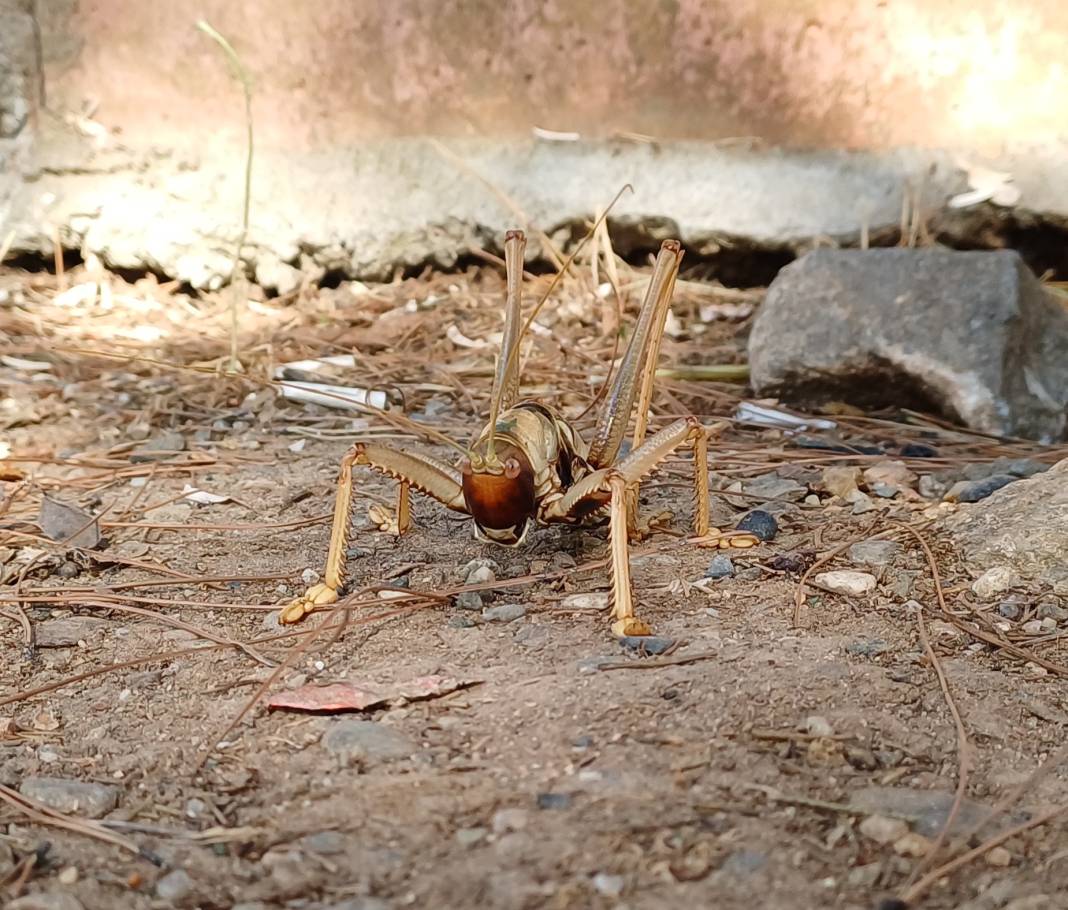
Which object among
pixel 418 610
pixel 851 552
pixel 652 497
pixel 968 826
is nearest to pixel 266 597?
pixel 418 610

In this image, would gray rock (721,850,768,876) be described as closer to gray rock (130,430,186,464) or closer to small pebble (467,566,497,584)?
small pebble (467,566,497,584)

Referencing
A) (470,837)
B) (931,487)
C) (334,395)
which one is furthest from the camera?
(334,395)

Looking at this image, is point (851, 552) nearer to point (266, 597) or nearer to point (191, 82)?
point (266, 597)

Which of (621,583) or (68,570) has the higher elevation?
(621,583)

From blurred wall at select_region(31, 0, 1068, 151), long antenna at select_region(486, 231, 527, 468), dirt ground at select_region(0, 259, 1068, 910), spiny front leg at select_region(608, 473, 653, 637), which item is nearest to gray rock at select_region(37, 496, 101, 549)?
dirt ground at select_region(0, 259, 1068, 910)

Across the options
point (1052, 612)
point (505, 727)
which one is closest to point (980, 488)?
point (1052, 612)

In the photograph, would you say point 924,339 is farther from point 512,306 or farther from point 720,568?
point 512,306
